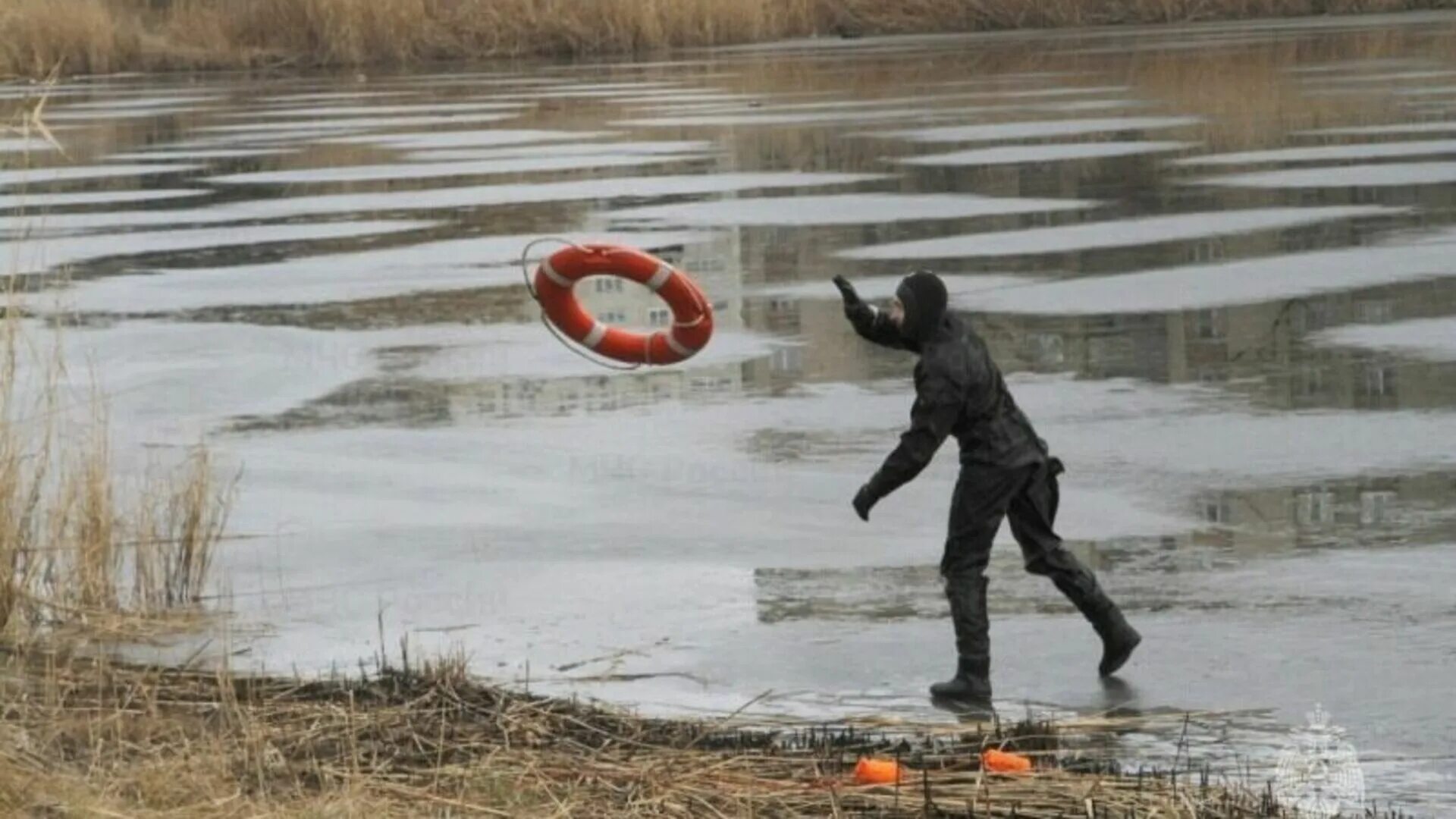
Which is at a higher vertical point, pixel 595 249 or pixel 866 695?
pixel 595 249

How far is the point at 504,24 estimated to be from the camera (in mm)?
50062

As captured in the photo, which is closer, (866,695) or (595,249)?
(866,695)

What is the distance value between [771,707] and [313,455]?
4.73 m

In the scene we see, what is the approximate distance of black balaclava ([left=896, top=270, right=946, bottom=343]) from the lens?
8156 mm

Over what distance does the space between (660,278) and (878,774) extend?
3.09 meters

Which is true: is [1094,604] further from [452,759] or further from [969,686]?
[452,759]

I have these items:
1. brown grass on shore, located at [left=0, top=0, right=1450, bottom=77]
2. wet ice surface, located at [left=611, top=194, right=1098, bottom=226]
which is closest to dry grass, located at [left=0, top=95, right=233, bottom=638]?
wet ice surface, located at [left=611, top=194, right=1098, bottom=226]

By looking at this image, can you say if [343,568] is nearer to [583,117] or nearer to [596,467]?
[596,467]

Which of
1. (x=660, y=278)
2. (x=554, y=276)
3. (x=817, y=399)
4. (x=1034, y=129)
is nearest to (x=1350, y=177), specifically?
(x=1034, y=129)

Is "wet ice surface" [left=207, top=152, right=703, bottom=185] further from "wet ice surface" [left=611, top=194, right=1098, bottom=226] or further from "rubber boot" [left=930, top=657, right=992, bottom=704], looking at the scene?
"rubber boot" [left=930, top=657, right=992, bottom=704]

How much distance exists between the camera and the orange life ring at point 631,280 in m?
9.69

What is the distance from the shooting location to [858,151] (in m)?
26.4

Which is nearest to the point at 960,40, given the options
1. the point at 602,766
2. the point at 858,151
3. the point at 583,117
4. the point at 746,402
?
the point at 583,117

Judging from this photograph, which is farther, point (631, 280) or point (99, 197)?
point (99, 197)
